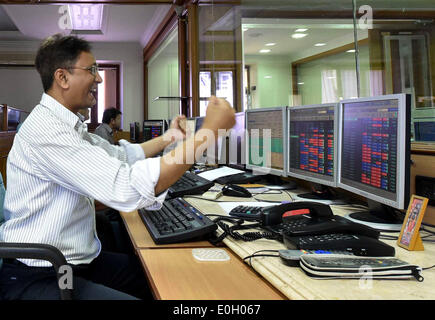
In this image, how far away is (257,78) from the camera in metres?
6.66

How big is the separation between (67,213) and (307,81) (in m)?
6.07

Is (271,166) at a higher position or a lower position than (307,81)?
lower

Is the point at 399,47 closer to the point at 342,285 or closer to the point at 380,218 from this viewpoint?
the point at 380,218

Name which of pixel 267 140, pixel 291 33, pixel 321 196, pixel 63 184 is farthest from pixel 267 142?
pixel 291 33

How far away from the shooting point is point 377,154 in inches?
49.6

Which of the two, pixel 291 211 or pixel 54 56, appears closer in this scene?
pixel 54 56

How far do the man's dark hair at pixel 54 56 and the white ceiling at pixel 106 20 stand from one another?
4503mm

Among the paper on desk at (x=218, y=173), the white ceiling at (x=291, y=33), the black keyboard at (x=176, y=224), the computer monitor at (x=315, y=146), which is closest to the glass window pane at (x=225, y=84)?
the white ceiling at (x=291, y=33)

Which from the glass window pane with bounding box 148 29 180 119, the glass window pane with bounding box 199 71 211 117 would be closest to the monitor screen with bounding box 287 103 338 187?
the glass window pane with bounding box 199 71 211 117

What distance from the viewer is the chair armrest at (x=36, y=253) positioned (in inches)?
41.8

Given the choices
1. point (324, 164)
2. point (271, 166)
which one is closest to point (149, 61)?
point (271, 166)

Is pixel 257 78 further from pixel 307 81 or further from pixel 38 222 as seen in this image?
pixel 38 222

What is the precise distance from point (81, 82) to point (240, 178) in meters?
1.25

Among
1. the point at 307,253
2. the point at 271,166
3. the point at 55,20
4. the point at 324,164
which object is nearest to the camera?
the point at 307,253
